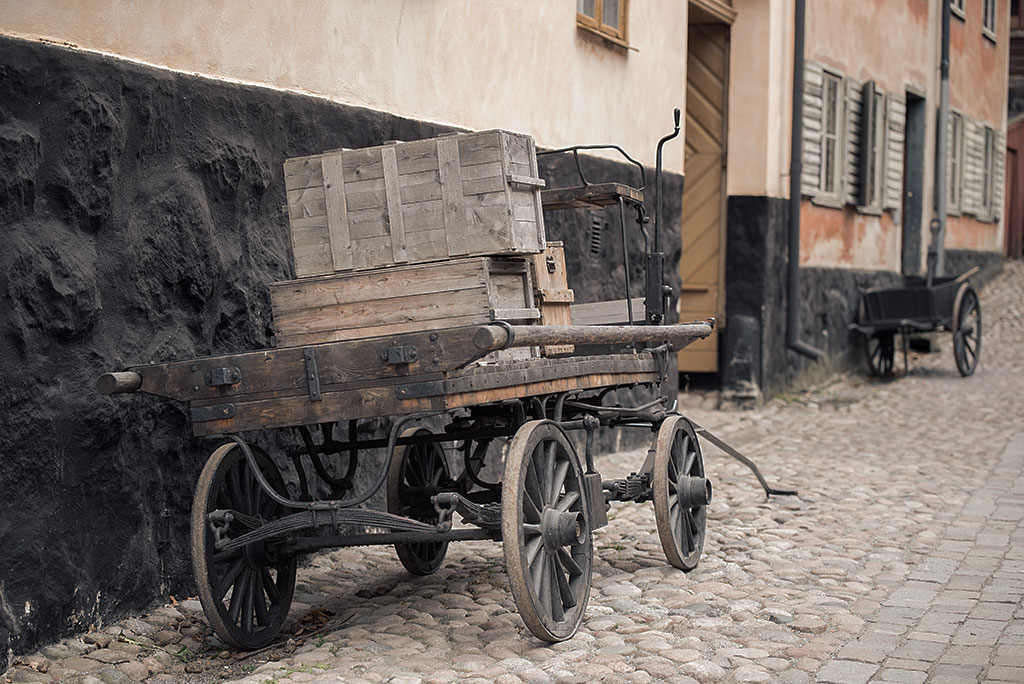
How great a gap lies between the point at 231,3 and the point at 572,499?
256 cm

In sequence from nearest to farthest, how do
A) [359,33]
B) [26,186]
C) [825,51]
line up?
[26,186] < [359,33] < [825,51]

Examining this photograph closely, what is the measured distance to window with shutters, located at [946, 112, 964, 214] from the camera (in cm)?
1895

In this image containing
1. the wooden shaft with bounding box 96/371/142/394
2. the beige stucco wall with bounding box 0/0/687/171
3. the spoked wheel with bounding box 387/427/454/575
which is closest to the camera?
the wooden shaft with bounding box 96/371/142/394

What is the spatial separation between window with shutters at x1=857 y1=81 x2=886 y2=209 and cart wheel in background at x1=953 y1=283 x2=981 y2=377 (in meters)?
1.57

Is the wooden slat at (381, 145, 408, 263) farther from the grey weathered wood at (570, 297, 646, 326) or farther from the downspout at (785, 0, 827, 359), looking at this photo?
the downspout at (785, 0, 827, 359)

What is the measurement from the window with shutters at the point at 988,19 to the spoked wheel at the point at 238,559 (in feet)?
60.1

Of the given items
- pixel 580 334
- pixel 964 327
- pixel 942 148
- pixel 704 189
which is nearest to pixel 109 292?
pixel 580 334

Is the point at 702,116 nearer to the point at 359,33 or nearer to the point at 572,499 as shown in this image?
the point at 359,33

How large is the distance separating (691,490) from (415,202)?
1.97 m

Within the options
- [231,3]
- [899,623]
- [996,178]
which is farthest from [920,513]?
[996,178]

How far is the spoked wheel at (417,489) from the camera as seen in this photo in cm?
557

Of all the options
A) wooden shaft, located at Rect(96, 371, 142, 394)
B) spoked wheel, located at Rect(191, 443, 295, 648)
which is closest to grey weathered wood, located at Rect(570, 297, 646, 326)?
spoked wheel, located at Rect(191, 443, 295, 648)

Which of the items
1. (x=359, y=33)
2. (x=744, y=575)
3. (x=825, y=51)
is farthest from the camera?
(x=825, y=51)

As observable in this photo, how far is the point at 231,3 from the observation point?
5422 mm
